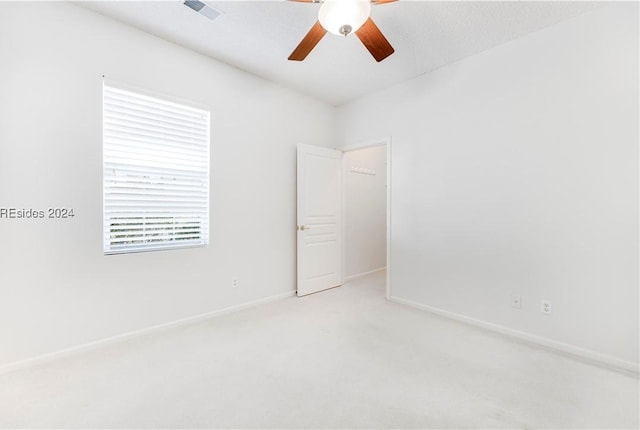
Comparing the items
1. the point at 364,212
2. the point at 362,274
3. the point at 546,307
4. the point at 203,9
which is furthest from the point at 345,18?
the point at 362,274

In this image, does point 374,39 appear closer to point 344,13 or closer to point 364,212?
point 344,13

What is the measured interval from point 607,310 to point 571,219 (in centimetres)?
74

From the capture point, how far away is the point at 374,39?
2.06m

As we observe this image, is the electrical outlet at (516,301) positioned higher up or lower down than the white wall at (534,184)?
lower down

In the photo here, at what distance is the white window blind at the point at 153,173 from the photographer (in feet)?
8.19

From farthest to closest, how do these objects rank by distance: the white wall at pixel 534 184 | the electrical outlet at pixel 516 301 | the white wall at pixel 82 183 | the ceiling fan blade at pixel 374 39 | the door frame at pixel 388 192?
the door frame at pixel 388 192 → the electrical outlet at pixel 516 301 → the white wall at pixel 534 184 → the white wall at pixel 82 183 → the ceiling fan blade at pixel 374 39

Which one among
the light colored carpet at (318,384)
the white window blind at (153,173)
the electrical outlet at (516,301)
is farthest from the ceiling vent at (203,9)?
the electrical outlet at (516,301)

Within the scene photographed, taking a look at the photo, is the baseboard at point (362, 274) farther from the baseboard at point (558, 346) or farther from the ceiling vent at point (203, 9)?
the ceiling vent at point (203, 9)

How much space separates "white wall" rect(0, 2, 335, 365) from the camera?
2062mm

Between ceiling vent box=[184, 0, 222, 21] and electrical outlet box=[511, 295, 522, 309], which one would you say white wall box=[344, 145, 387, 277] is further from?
ceiling vent box=[184, 0, 222, 21]

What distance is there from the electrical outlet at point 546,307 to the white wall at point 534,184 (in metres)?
0.04

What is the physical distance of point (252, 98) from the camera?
3432 millimetres

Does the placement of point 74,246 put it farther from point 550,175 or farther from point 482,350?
point 550,175

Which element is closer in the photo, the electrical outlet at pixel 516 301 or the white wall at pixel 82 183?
the white wall at pixel 82 183
